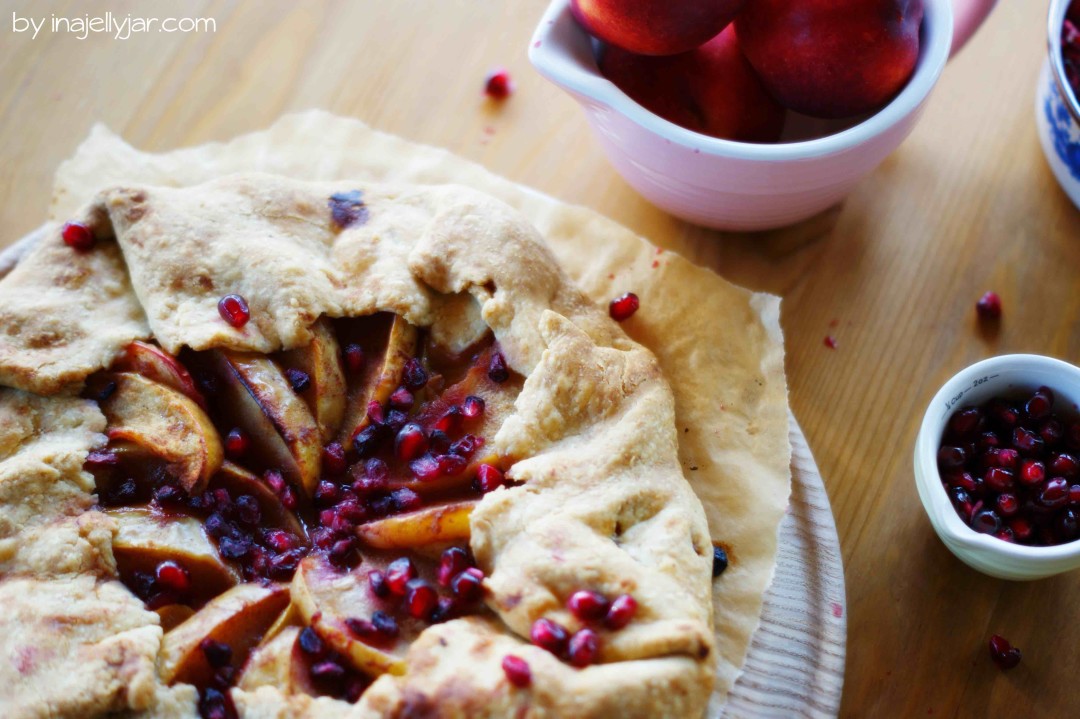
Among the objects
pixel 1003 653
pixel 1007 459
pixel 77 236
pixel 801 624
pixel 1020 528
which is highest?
pixel 77 236

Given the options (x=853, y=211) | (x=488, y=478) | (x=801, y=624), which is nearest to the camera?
(x=488, y=478)

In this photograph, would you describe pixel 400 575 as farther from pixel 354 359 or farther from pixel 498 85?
pixel 498 85

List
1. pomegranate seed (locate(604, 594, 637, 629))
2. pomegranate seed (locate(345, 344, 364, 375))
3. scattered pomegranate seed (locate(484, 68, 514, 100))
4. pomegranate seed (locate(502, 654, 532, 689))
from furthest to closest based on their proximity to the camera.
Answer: scattered pomegranate seed (locate(484, 68, 514, 100)) < pomegranate seed (locate(345, 344, 364, 375)) < pomegranate seed (locate(604, 594, 637, 629)) < pomegranate seed (locate(502, 654, 532, 689))

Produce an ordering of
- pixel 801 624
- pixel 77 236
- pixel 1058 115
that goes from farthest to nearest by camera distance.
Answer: pixel 1058 115
pixel 77 236
pixel 801 624

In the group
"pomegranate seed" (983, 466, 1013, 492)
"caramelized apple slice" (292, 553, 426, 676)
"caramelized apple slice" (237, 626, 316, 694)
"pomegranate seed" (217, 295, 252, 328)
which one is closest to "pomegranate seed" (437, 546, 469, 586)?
"caramelized apple slice" (292, 553, 426, 676)

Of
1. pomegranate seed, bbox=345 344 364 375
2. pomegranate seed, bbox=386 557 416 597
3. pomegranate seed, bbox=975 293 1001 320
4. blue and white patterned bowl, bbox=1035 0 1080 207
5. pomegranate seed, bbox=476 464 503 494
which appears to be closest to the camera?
pomegranate seed, bbox=386 557 416 597

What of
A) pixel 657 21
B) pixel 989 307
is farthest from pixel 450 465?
pixel 989 307

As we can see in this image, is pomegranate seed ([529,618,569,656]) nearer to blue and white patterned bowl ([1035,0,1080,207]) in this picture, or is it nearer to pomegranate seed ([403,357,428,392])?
pomegranate seed ([403,357,428,392])
